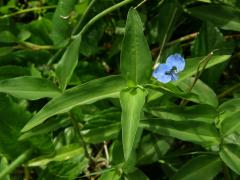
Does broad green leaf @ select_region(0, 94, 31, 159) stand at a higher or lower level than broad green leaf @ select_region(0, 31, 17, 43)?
lower

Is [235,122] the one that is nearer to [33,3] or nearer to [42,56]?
[42,56]

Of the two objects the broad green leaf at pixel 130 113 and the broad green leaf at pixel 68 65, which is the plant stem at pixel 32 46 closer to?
the broad green leaf at pixel 68 65

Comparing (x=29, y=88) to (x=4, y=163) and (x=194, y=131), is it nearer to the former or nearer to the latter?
(x=4, y=163)

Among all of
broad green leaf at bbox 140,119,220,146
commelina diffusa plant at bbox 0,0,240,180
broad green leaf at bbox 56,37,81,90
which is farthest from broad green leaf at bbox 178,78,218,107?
broad green leaf at bbox 56,37,81,90

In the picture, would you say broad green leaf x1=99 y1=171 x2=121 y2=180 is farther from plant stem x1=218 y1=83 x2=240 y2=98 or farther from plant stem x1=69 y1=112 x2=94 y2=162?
plant stem x1=218 y1=83 x2=240 y2=98

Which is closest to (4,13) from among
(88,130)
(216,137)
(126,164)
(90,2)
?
(90,2)
